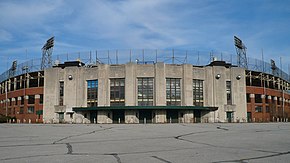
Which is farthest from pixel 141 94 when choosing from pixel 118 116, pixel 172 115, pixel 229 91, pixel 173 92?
pixel 229 91

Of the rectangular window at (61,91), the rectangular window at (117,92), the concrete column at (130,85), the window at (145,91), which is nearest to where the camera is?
the concrete column at (130,85)

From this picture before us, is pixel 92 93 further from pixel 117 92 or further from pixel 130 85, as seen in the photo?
pixel 130 85

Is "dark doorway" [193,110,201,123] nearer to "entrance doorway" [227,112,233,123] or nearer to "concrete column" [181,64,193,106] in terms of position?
"concrete column" [181,64,193,106]

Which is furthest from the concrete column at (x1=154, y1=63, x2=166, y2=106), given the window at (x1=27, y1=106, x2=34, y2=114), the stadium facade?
the window at (x1=27, y1=106, x2=34, y2=114)

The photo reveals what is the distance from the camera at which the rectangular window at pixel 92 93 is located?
58228mm

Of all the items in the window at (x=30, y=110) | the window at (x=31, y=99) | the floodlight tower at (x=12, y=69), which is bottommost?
the window at (x=30, y=110)

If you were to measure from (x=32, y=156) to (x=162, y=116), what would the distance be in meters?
44.8

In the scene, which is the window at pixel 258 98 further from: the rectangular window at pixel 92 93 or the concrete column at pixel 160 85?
the rectangular window at pixel 92 93

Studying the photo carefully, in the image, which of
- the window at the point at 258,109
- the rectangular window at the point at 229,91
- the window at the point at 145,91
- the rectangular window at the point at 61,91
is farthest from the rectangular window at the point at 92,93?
the window at the point at 258,109

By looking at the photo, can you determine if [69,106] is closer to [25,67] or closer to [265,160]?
[25,67]

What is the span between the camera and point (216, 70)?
202 feet

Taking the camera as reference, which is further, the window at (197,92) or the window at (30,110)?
the window at (30,110)

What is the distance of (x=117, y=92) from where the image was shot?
5719cm

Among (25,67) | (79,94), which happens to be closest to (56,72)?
(79,94)
